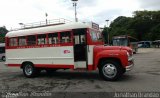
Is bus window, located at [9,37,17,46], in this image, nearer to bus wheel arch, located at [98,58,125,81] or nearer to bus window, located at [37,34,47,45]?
bus window, located at [37,34,47,45]

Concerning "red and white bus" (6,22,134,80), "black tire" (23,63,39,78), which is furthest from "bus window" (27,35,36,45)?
"black tire" (23,63,39,78)

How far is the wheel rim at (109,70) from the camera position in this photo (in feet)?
39.5

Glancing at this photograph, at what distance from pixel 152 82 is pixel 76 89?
11.0 ft

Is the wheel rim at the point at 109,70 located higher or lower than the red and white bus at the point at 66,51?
lower

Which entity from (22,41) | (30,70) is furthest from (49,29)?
(30,70)

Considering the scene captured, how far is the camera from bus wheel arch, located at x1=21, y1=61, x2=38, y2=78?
1479 cm

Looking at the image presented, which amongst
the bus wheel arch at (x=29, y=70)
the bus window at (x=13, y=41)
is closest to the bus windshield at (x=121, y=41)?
→ the bus window at (x=13, y=41)

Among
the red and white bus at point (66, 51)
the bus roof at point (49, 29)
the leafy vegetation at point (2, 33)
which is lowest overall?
the red and white bus at point (66, 51)

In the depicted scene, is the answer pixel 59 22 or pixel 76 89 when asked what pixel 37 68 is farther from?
pixel 76 89

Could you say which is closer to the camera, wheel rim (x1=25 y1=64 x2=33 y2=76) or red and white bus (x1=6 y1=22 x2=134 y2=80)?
red and white bus (x1=6 y1=22 x2=134 y2=80)

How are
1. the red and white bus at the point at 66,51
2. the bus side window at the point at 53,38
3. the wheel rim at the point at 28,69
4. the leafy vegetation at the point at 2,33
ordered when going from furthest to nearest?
the leafy vegetation at the point at 2,33 < the wheel rim at the point at 28,69 < the bus side window at the point at 53,38 < the red and white bus at the point at 66,51

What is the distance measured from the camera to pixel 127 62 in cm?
1179

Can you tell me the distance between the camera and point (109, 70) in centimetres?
1214

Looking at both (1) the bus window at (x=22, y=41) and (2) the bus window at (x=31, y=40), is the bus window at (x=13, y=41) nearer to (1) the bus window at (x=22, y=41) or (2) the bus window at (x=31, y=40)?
(1) the bus window at (x=22, y=41)
